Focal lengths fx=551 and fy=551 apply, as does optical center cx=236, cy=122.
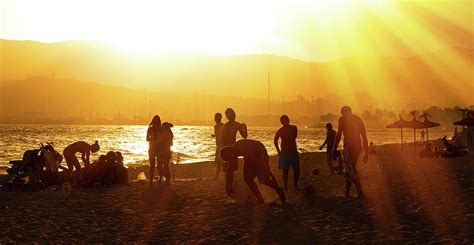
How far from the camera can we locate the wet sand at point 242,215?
26.9 ft

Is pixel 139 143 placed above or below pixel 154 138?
below

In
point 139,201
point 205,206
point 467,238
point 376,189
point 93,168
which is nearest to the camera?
point 467,238

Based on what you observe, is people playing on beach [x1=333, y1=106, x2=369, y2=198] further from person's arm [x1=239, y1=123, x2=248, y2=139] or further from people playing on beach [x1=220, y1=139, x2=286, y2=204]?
person's arm [x1=239, y1=123, x2=248, y2=139]

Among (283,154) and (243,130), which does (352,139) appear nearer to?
(283,154)

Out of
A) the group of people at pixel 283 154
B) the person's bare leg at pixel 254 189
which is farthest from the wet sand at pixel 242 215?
the group of people at pixel 283 154

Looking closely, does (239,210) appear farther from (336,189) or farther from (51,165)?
(51,165)

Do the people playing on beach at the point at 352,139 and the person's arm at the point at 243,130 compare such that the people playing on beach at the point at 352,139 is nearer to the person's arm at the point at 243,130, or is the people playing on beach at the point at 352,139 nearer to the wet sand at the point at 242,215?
the wet sand at the point at 242,215

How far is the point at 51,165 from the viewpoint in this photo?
14320mm

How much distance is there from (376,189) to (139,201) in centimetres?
557

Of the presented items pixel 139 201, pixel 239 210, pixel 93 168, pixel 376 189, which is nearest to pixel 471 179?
pixel 376 189

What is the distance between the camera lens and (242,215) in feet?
32.9

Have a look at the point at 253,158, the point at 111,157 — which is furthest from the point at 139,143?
the point at 253,158

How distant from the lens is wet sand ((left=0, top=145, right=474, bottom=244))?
323 inches

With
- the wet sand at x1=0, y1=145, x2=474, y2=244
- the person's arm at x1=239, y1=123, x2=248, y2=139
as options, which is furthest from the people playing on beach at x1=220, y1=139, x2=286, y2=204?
the person's arm at x1=239, y1=123, x2=248, y2=139
